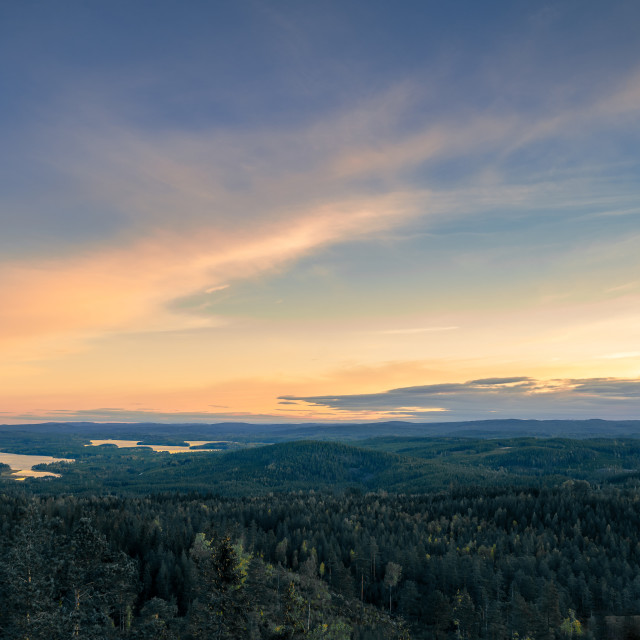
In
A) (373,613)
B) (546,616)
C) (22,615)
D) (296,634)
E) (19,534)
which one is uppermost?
(19,534)

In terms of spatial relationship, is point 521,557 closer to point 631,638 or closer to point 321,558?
point 631,638

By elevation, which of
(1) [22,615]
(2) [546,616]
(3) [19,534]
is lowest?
(2) [546,616]

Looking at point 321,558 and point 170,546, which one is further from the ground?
point 170,546

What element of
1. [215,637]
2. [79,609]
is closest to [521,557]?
[215,637]

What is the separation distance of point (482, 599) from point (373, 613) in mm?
34883

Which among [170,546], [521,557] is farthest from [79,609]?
[521,557]

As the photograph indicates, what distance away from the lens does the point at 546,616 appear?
436ft

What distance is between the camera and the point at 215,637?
57250 mm

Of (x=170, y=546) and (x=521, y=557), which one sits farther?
(x=521, y=557)

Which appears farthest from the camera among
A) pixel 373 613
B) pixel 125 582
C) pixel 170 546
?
pixel 170 546

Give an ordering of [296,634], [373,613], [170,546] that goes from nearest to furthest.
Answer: [296,634]
[373,613]
[170,546]

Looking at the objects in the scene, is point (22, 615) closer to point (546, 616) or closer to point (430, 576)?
point (546, 616)

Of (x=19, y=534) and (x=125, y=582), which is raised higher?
(x=19, y=534)

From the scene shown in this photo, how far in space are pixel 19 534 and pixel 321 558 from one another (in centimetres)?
15976
